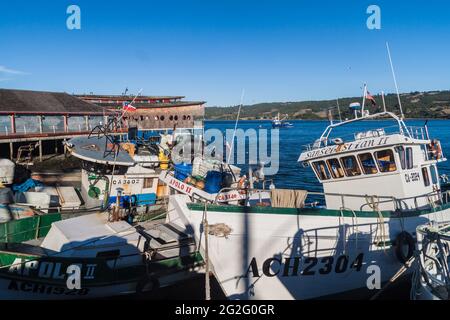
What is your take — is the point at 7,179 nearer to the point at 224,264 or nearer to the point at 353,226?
the point at 224,264

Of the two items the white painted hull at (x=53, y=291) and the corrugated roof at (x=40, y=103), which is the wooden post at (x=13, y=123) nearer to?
the corrugated roof at (x=40, y=103)

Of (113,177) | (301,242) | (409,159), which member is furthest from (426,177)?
(113,177)

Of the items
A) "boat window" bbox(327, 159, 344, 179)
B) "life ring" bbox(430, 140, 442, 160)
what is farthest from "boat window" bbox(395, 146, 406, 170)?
"life ring" bbox(430, 140, 442, 160)

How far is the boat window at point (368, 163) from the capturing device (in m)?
13.7

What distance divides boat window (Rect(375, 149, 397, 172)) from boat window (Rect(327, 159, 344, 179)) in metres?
1.50

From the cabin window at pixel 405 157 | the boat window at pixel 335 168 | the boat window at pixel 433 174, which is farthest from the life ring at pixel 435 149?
the boat window at pixel 335 168

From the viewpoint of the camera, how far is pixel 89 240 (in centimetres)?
1264

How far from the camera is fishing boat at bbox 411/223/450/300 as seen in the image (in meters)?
8.00

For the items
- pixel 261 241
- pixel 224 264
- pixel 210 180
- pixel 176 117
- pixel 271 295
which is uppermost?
pixel 176 117

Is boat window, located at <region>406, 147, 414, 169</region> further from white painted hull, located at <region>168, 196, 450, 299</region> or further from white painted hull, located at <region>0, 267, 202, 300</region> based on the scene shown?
white painted hull, located at <region>0, 267, 202, 300</region>

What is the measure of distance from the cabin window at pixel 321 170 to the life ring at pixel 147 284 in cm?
796

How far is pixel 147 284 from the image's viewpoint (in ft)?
39.9
